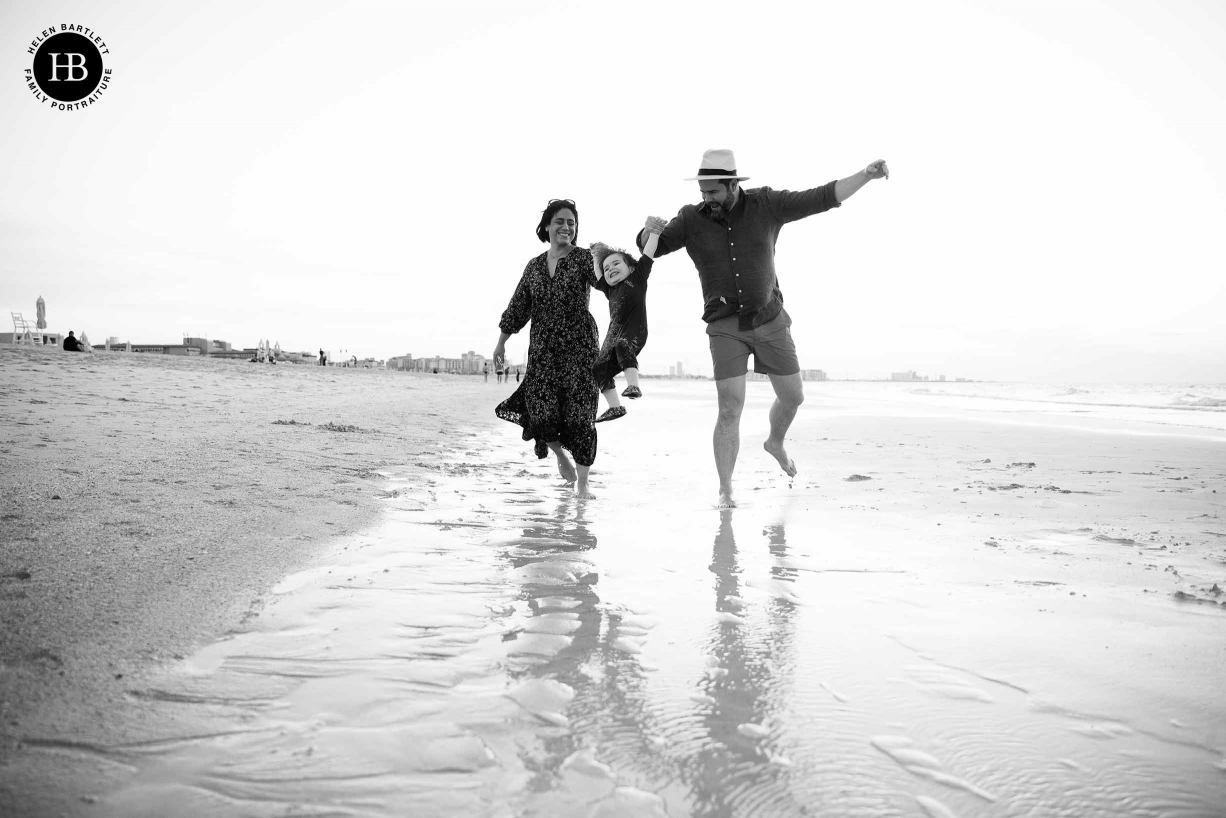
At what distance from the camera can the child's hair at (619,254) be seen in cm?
470

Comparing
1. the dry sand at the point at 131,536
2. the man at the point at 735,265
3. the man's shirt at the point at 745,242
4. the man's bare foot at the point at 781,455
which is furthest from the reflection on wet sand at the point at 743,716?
the man's bare foot at the point at 781,455

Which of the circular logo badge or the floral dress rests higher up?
the circular logo badge

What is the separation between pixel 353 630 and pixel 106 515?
158 centimetres

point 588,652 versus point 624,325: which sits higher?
point 624,325

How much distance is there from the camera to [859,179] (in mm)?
4180

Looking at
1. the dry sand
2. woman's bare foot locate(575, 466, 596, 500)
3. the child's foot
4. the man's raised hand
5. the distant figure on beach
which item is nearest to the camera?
the dry sand

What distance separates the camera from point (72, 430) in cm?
522

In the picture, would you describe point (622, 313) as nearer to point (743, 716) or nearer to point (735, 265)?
point (735, 265)

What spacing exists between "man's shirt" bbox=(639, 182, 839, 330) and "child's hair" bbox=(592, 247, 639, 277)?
280 mm

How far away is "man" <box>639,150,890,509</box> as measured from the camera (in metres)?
4.39

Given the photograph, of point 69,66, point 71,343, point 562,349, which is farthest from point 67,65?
point 562,349

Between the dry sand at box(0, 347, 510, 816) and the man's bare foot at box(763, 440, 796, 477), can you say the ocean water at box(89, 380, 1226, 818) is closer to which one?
the dry sand at box(0, 347, 510, 816)

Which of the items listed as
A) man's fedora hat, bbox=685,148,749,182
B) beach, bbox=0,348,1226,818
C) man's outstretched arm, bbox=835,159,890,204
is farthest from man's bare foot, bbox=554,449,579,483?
man's outstretched arm, bbox=835,159,890,204

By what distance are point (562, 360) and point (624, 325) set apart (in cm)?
51
